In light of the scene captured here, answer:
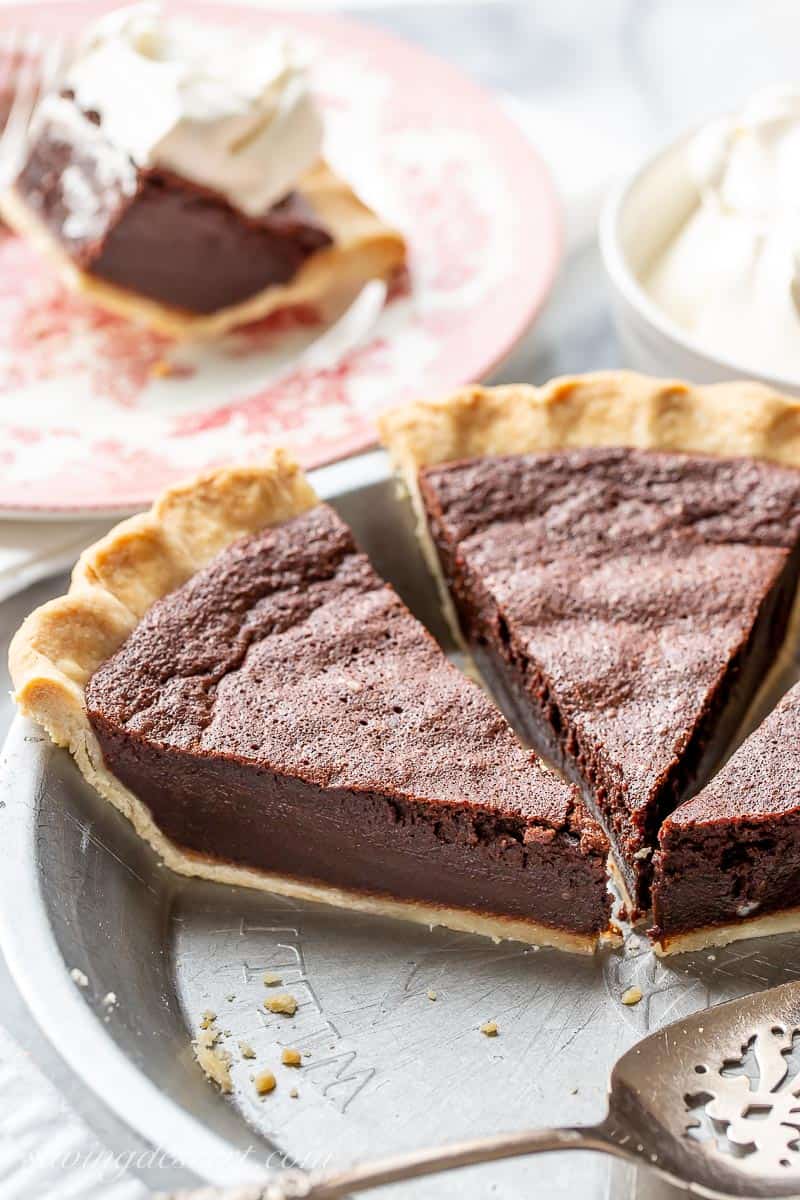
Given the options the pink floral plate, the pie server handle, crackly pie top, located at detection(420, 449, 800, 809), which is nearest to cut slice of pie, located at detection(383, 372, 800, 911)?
crackly pie top, located at detection(420, 449, 800, 809)

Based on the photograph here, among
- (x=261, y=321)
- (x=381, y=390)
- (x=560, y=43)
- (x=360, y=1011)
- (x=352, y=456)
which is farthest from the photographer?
(x=560, y=43)

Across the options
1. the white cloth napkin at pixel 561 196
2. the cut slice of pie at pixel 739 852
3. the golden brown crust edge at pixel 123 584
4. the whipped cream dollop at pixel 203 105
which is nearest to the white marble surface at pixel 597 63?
the white cloth napkin at pixel 561 196

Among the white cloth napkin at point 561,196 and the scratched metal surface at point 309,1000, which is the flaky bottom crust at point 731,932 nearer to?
the scratched metal surface at point 309,1000

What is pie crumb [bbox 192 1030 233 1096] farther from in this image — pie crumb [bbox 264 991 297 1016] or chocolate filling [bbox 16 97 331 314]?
chocolate filling [bbox 16 97 331 314]

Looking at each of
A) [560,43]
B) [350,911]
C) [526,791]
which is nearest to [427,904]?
[350,911]

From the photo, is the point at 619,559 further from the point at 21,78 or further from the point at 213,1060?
the point at 21,78

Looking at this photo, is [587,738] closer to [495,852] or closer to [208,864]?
[495,852]
